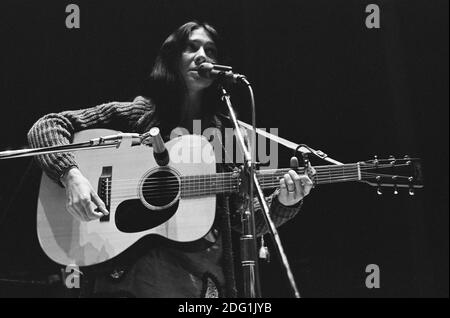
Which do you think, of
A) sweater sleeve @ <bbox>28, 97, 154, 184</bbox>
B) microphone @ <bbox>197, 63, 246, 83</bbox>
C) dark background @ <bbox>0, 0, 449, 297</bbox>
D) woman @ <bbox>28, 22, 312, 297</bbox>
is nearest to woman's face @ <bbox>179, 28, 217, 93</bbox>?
woman @ <bbox>28, 22, 312, 297</bbox>

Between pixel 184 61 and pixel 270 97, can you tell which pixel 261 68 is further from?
pixel 184 61

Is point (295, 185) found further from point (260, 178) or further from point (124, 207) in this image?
point (124, 207)

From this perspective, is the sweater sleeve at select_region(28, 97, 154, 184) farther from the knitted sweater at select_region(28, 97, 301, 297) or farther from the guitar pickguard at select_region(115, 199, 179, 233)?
the guitar pickguard at select_region(115, 199, 179, 233)

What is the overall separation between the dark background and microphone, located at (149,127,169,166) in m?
0.41

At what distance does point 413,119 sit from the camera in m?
2.71

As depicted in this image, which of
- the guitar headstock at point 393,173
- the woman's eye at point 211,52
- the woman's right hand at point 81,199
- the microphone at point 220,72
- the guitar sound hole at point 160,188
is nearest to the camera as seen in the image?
the microphone at point 220,72

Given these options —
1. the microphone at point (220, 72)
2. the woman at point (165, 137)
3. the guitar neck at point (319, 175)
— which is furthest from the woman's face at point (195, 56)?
the guitar neck at point (319, 175)

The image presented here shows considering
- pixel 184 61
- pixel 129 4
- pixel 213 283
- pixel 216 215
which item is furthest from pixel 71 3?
pixel 213 283

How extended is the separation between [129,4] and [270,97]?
0.83 meters

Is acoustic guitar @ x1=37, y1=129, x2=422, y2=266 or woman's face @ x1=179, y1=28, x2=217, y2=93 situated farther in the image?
woman's face @ x1=179, y1=28, x2=217, y2=93

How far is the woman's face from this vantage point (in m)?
2.56

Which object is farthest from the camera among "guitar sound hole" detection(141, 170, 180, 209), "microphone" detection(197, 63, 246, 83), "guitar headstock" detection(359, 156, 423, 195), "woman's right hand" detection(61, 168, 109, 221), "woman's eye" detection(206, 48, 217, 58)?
"woman's eye" detection(206, 48, 217, 58)

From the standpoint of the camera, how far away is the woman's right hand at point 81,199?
7.22ft

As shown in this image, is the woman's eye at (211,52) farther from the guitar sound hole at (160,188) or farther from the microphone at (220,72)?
the guitar sound hole at (160,188)
